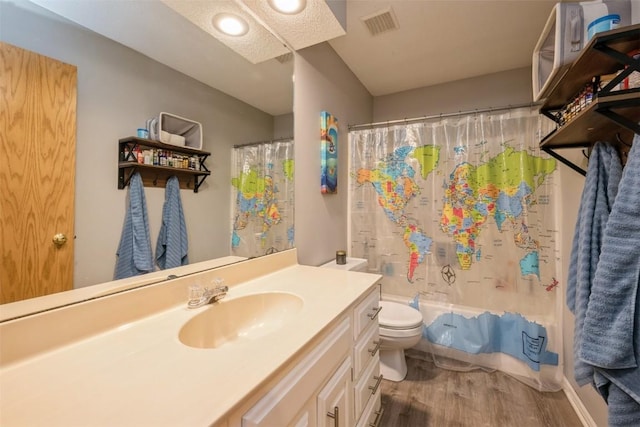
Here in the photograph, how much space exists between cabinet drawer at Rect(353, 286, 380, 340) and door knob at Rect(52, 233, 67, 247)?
988 millimetres

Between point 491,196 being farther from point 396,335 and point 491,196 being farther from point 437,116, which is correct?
point 396,335

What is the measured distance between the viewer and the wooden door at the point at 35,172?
61cm

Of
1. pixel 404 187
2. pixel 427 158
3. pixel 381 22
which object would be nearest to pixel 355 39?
pixel 381 22

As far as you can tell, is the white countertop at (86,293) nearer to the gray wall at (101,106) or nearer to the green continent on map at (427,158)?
the gray wall at (101,106)

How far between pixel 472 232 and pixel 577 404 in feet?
3.70

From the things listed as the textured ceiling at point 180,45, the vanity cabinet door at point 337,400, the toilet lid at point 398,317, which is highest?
the textured ceiling at point 180,45

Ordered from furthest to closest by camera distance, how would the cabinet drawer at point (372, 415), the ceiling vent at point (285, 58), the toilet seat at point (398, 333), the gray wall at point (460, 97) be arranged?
the gray wall at point (460, 97), the toilet seat at point (398, 333), the ceiling vent at point (285, 58), the cabinet drawer at point (372, 415)

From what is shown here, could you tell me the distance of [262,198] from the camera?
1.43 meters

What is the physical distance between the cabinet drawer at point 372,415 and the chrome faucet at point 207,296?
0.81 meters

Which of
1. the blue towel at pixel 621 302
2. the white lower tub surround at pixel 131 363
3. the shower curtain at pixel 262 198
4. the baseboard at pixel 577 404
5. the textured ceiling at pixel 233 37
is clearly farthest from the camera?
the baseboard at pixel 577 404

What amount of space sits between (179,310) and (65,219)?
0.44 meters

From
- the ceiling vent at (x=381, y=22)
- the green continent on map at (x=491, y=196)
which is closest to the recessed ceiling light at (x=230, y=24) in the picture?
the ceiling vent at (x=381, y=22)

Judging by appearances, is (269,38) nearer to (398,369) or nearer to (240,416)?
(240,416)

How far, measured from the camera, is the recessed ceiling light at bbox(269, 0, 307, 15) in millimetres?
1281
